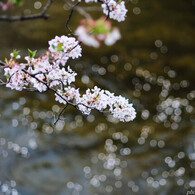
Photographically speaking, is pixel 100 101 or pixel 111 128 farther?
pixel 111 128

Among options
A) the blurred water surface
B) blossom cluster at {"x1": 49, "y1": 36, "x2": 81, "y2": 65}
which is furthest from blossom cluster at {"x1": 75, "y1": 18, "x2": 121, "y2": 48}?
the blurred water surface

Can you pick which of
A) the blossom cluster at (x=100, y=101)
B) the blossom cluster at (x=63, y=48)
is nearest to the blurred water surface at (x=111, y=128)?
the blossom cluster at (x=100, y=101)

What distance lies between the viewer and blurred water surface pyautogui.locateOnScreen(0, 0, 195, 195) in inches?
207

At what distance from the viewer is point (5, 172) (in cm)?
524

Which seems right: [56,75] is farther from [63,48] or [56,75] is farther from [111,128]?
[111,128]

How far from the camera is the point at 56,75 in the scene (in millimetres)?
2418

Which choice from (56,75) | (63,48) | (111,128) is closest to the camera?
(63,48)

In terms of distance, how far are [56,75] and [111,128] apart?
3766 mm

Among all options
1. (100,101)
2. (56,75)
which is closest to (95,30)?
(56,75)

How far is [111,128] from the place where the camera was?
240 inches

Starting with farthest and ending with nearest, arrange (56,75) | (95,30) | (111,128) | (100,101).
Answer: (111,128), (100,101), (56,75), (95,30)

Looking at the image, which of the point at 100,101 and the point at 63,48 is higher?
the point at 63,48

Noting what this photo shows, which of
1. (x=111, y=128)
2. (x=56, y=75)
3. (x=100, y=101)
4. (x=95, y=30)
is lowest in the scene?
(x=111, y=128)

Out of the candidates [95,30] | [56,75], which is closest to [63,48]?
[56,75]
